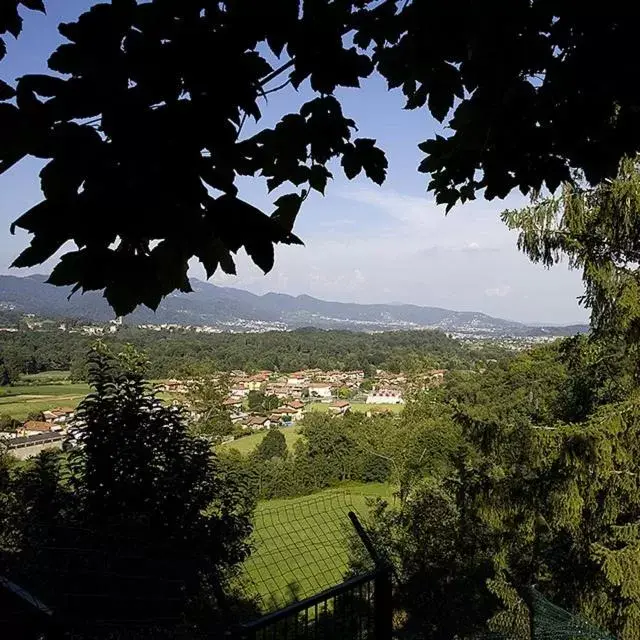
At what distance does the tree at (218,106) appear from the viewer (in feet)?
2.82

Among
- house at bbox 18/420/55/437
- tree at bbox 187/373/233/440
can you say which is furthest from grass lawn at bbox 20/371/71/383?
tree at bbox 187/373/233/440

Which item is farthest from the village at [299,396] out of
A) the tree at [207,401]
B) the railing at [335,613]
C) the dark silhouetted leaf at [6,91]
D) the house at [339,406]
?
the dark silhouetted leaf at [6,91]

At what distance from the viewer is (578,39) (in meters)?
1.21

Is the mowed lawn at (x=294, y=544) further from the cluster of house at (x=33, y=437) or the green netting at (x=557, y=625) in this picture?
the cluster of house at (x=33, y=437)

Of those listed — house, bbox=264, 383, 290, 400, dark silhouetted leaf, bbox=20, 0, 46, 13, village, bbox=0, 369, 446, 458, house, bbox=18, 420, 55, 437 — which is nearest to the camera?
dark silhouetted leaf, bbox=20, 0, 46, 13

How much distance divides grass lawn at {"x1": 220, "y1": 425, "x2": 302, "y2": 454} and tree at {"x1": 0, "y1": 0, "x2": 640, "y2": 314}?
2562 centimetres

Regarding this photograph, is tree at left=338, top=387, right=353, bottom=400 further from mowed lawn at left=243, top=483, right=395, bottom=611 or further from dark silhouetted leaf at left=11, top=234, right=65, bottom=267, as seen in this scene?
dark silhouetted leaf at left=11, top=234, right=65, bottom=267

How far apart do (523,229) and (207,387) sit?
11.5 meters

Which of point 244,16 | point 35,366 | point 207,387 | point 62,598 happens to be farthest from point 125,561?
point 35,366

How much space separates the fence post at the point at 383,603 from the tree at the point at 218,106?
1.92 metres

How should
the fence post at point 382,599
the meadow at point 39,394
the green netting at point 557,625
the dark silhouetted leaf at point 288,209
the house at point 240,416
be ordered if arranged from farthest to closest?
the house at point 240,416, the meadow at point 39,394, the green netting at point 557,625, the fence post at point 382,599, the dark silhouetted leaf at point 288,209

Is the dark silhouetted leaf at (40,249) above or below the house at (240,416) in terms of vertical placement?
above

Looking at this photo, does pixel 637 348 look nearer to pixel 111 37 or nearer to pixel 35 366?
pixel 111 37

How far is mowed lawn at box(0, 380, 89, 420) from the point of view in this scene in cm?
2527
